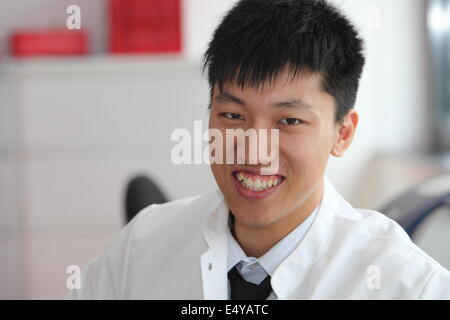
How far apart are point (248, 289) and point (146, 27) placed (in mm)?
1797

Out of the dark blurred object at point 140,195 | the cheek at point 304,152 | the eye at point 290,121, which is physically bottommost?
the dark blurred object at point 140,195

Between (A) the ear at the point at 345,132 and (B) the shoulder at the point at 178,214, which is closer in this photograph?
(A) the ear at the point at 345,132

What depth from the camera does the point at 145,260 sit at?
2.25 ft

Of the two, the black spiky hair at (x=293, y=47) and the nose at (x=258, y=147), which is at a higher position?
the black spiky hair at (x=293, y=47)

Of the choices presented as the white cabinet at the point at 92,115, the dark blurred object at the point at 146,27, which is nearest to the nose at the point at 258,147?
the white cabinet at the point at 92,115

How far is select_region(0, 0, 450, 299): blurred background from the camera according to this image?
0.63 m

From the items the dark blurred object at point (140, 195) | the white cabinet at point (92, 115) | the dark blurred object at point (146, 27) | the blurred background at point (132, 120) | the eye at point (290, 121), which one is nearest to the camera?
the eye at point (290, 121)

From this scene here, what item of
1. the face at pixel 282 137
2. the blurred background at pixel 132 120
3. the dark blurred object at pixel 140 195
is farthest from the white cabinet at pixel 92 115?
the face at pixel 282 137

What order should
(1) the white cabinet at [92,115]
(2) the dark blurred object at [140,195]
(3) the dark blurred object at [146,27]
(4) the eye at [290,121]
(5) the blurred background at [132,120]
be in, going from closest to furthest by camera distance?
(4) the eye at [290,121] < (5) the blurred background at [132,120] < (2) the dark blurred object at [140,195] < (1) the white cabinet at [92,115] < (3) the dark blurred object at [146,27]

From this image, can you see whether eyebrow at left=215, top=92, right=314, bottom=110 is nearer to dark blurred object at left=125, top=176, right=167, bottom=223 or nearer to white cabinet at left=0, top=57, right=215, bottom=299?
dark blurred object at left=125, top=176, right=167, bottom=223

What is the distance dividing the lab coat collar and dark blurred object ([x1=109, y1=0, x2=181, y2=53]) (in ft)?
5.43

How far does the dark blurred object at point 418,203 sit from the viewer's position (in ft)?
2.12

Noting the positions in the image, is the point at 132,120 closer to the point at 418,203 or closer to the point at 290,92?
the point at 418,203

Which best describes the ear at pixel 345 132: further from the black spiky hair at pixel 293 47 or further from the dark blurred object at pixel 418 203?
the dark blurred object at pixel 418 203
